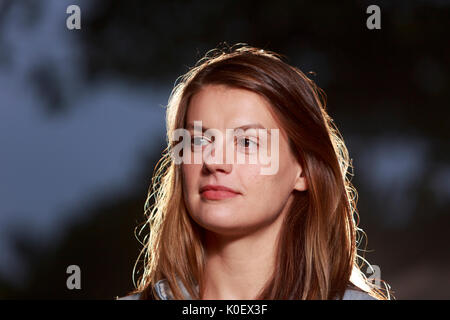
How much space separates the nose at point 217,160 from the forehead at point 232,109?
7cm

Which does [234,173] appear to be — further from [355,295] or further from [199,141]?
[355,295]

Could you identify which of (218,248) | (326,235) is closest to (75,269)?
(218,248)

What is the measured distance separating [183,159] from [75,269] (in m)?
1.48

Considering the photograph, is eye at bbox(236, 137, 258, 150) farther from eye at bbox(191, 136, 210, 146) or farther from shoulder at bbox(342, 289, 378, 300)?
shoulder at bbox(342, 289, 378, 300)

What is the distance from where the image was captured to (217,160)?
2084 millimetres

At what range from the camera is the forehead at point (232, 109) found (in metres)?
2.12

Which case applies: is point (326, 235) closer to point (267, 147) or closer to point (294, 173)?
point (294, 173)

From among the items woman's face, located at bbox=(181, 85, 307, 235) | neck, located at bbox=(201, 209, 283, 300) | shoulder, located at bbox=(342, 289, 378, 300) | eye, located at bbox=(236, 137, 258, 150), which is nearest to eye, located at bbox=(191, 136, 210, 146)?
woman's face, located at bbox=(181, 85, 307, 235)

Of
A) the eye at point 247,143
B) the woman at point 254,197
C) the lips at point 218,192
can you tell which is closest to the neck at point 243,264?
the woman at point 254,197

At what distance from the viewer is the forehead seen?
212cm

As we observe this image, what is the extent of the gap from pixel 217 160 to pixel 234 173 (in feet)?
0.23

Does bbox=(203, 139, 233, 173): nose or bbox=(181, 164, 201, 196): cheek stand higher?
bbox=(203, 139, 233, 173): nose

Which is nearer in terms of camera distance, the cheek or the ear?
the cheek

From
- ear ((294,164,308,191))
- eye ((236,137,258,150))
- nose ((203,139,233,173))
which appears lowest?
ear ((294,164,308,191))
